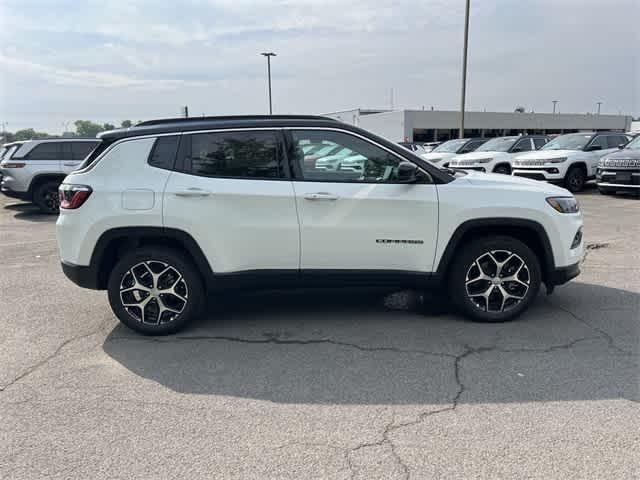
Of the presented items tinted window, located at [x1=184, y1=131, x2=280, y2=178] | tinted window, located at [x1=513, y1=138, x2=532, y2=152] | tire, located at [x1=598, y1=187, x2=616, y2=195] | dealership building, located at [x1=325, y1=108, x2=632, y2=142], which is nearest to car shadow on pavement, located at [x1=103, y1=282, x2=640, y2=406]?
tinted window, located at [x1=184, y1=131, x2=280, y2=178]

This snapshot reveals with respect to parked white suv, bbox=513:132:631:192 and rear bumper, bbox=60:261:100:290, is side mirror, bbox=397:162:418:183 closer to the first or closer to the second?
rear bumper, bbox=60:261:100:290

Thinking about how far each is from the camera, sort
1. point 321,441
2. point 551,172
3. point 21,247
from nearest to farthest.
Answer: point 321,441, point 21,247, point 551,172

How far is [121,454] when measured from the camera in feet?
8.87

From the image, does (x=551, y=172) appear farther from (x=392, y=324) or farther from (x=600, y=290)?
(x=392, y=324)

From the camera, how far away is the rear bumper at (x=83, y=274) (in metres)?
4.27

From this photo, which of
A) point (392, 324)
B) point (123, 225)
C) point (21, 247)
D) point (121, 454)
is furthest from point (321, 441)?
point (21, 247)

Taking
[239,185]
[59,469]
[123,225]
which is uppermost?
[239,185]

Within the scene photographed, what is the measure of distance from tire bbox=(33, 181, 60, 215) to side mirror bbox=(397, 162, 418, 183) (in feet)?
35.3

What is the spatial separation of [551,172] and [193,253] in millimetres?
12480

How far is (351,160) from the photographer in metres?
4.28

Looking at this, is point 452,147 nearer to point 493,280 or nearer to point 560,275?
point 560,275

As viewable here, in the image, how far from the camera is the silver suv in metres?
11.9

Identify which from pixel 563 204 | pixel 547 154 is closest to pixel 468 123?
pixel 547 154

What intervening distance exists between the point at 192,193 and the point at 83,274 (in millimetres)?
1207
